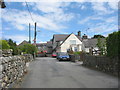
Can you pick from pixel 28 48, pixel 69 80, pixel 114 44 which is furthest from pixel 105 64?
pixel 28 48

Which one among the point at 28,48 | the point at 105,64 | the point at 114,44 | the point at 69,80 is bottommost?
the point at 69,80

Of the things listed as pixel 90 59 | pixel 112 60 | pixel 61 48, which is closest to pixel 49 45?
pixel 61 48

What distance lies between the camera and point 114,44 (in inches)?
359

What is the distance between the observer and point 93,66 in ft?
45.8

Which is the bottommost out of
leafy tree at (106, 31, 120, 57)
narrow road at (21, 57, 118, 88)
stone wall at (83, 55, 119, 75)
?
narrow road at (21, 57, 118, 88)

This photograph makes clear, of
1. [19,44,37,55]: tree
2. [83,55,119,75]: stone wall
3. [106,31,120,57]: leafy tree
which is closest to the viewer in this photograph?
[106,31,120,57]: leafy tree

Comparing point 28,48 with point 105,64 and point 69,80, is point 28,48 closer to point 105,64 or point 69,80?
point 105,64

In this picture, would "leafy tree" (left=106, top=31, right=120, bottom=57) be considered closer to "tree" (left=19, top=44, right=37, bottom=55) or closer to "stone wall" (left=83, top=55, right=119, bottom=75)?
"stone wall" (left=83, top=55, right=119, bottom=75)

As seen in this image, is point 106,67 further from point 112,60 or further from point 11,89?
point 11,89

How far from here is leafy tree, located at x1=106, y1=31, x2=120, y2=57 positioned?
8748 millimetres

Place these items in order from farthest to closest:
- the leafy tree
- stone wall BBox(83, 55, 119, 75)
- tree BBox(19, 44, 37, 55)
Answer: tree BBox(19, 44, 37, 55)
stone wall BBox(83, 55, 119, 75)
the leafy tree

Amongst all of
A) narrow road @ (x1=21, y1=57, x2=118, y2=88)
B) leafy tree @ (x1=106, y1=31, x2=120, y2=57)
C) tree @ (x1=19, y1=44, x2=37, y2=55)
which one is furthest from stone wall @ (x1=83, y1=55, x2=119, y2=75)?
tree @ (x1=19, y1=44, x2=37, y2=55)

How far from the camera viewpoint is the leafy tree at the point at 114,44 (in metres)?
8.75

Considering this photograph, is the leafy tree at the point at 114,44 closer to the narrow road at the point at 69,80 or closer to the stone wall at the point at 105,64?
the stone wall at the point at 105,64
